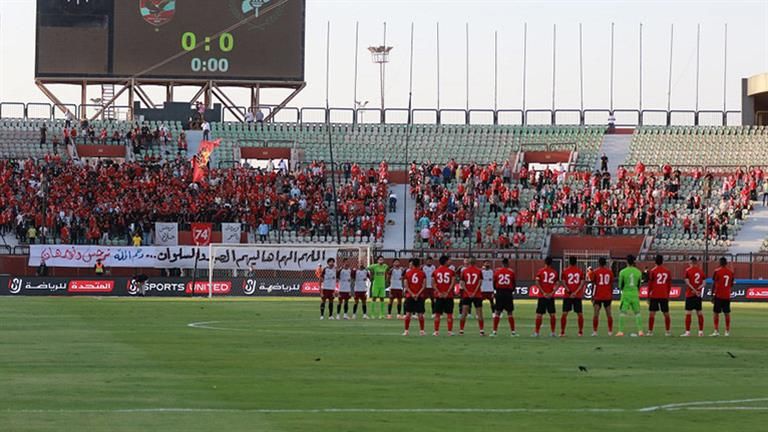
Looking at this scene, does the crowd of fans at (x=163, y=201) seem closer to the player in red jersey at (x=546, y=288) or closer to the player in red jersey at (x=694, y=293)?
the player in red jersey at (x=694, y=293)

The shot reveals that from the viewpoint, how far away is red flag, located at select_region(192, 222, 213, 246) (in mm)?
71000

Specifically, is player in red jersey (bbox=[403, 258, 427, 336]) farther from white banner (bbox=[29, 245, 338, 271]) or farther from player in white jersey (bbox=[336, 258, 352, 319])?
white banner (bbox=[29, 245, 338, 271])

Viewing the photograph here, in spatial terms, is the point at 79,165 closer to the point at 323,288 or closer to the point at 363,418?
the point at 323,288

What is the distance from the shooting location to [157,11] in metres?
83.2

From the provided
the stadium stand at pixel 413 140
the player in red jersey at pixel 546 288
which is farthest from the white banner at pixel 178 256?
the player in red jersey at pixel 546 288

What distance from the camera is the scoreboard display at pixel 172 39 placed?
82.3m

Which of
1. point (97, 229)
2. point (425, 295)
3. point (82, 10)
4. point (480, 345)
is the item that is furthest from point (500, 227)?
point (480, 345)

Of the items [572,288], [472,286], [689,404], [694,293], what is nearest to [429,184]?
[694,293]

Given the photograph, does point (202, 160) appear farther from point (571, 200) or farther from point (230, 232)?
point (571, 200)

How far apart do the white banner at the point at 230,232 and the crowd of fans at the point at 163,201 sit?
0.73 metres

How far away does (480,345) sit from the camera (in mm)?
32469

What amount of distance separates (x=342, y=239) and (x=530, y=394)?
168 feet

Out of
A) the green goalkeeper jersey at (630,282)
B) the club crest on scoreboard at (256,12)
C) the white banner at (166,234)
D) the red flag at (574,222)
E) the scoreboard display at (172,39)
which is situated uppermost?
the club crest on scoreboard at (256,12)

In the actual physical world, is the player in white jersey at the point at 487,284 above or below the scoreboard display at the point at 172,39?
below
